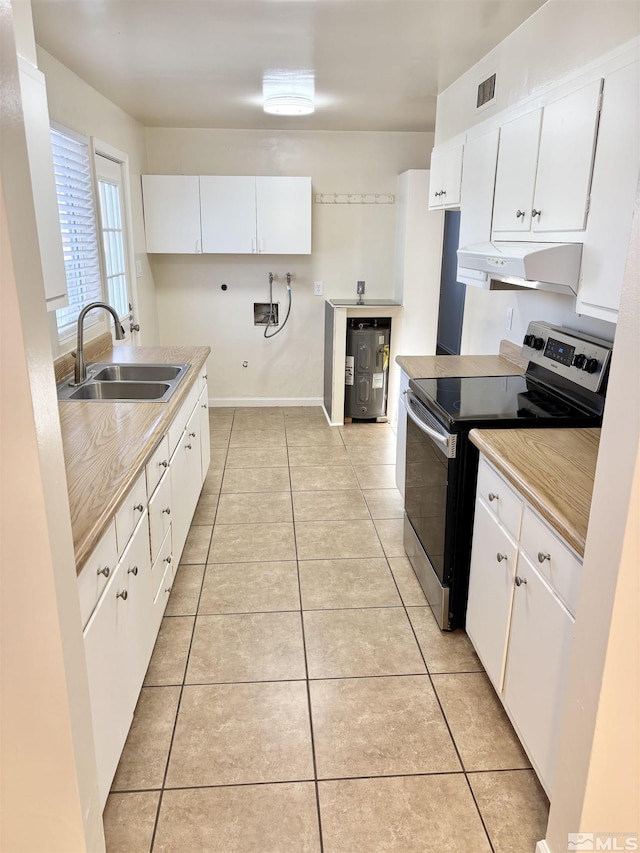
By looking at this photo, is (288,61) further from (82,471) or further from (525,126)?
(82,471)

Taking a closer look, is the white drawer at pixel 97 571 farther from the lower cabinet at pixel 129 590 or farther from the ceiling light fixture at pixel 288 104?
the ceiling light fixture at pixel 288 104

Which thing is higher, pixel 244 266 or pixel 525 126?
pixel 525 126

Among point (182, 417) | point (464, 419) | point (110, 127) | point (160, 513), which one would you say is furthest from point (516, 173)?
point (110, 127)

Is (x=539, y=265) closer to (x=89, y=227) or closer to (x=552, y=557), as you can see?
(x=552, y=557)

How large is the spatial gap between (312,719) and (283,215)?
4.03m

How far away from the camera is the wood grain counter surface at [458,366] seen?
10.1ft

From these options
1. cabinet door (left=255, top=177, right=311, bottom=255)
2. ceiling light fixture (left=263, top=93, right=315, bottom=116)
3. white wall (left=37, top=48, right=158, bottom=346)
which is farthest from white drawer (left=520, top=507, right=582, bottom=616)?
cabinet door (left=255, top=177, right=311, bottom=255)

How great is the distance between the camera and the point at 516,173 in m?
2.45

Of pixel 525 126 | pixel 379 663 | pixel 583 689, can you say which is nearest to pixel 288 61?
pixel 525 126

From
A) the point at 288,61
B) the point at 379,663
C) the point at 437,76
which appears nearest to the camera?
the point at 379,663

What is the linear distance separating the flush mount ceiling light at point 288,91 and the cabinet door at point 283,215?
94 cm

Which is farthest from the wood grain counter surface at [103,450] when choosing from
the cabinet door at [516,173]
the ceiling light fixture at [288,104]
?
the ceiling light fixture at [288,104]

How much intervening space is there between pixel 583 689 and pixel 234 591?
1.78m

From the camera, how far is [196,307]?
548 centimetres
